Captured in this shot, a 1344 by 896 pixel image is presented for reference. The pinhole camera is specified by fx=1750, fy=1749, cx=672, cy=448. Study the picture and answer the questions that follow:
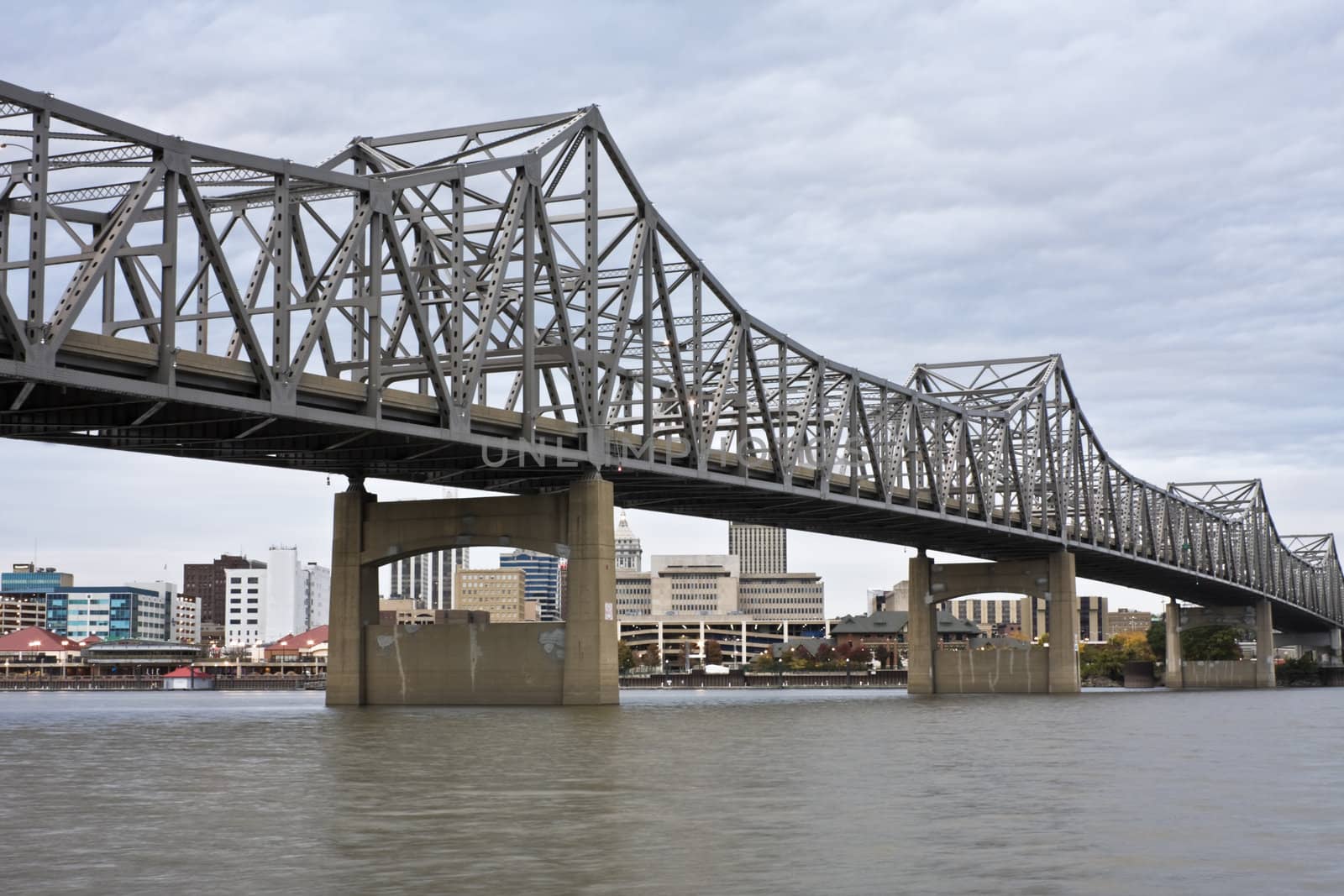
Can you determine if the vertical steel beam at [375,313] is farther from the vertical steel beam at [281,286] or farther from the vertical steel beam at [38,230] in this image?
the vertical steel beam at [38,230]

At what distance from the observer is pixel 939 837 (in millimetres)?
21359

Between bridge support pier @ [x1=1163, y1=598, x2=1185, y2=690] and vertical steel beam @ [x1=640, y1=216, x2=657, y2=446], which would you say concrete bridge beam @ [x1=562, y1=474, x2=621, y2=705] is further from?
bridge support pier @ [x1=1163, y1=598, x2=1185, y2=690]

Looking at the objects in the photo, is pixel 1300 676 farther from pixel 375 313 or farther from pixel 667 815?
pixel 667 815

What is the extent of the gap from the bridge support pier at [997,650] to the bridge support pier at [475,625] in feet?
178

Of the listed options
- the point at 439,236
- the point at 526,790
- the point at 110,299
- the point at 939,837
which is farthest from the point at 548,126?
the point at 939,837

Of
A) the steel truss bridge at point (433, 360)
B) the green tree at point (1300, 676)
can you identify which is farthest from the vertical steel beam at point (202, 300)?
the green tree at point (1300, 676)

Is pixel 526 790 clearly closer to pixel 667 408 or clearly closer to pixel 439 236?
pixel 439 236

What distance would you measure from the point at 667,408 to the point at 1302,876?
58.4 metres

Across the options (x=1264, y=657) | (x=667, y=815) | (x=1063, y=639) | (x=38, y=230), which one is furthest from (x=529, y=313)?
(x=1264, y=657)

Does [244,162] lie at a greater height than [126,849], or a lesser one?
greater

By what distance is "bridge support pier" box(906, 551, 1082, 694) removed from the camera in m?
117

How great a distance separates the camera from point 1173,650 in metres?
181

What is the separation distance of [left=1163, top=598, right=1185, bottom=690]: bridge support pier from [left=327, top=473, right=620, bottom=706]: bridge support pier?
402 feet

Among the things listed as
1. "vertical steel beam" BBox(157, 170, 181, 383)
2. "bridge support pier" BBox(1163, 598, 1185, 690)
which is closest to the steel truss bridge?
"vertical steel beam" BBox(157, 170, 181, 383)
